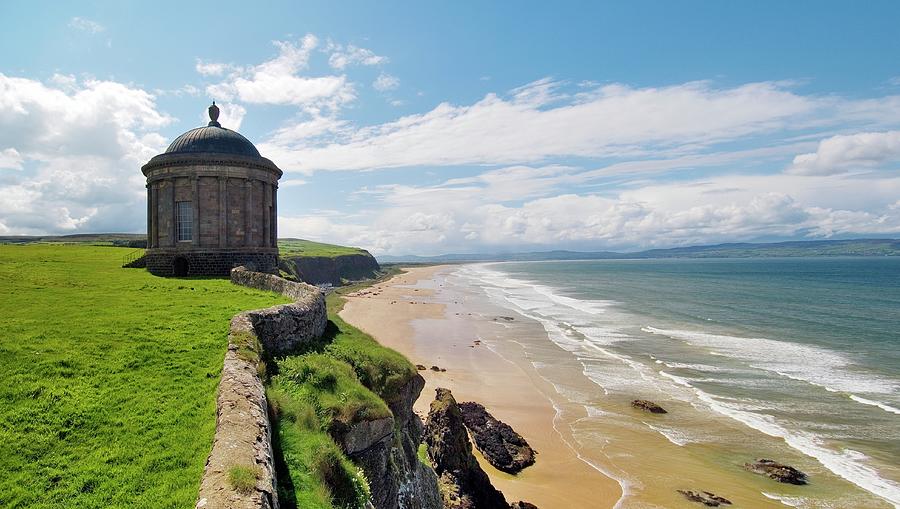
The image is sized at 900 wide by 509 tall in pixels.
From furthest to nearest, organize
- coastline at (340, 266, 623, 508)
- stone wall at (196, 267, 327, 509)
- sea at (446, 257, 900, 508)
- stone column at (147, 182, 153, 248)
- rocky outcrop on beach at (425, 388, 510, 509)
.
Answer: stone column at (147, 182, 153, 248)
sea at (446, 257, 900, 508)
coastline at (340, 266, 623, 508)
rocky outcrop on beach at (425, 388, 510, 509)
stone wall at (196, 267, 327, 509)

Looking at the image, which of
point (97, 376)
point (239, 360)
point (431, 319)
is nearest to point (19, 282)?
point (97, 376)

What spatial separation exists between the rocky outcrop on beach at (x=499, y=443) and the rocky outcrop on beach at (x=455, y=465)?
8.45ft

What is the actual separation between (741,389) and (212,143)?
35076mm

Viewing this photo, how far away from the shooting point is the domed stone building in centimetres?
2956

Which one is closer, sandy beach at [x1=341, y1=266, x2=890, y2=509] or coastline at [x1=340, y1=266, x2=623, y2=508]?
sandy beach at [x1=341, y1=266, x2=890, y2=509]

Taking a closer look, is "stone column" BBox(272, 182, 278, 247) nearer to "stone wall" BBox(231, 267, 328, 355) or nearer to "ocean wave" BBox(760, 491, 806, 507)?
"stone wall" BBox(231, 267, 328, 355)

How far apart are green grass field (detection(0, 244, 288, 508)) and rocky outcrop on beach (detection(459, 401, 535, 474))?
12.2 m

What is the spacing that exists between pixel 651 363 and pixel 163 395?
33675mm

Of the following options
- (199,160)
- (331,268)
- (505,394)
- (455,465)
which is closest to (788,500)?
(455,465)

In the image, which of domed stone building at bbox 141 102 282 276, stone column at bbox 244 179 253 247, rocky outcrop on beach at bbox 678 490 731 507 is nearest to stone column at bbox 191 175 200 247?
domed stone building at bbox 141 102 282 276

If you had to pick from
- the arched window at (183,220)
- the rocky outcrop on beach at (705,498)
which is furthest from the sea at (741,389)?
the arched window at (183,220)

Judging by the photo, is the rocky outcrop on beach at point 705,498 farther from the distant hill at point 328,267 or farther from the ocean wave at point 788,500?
the distant hill at point 328,267

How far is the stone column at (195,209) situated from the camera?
96.6ft

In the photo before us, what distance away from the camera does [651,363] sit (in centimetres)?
3569
